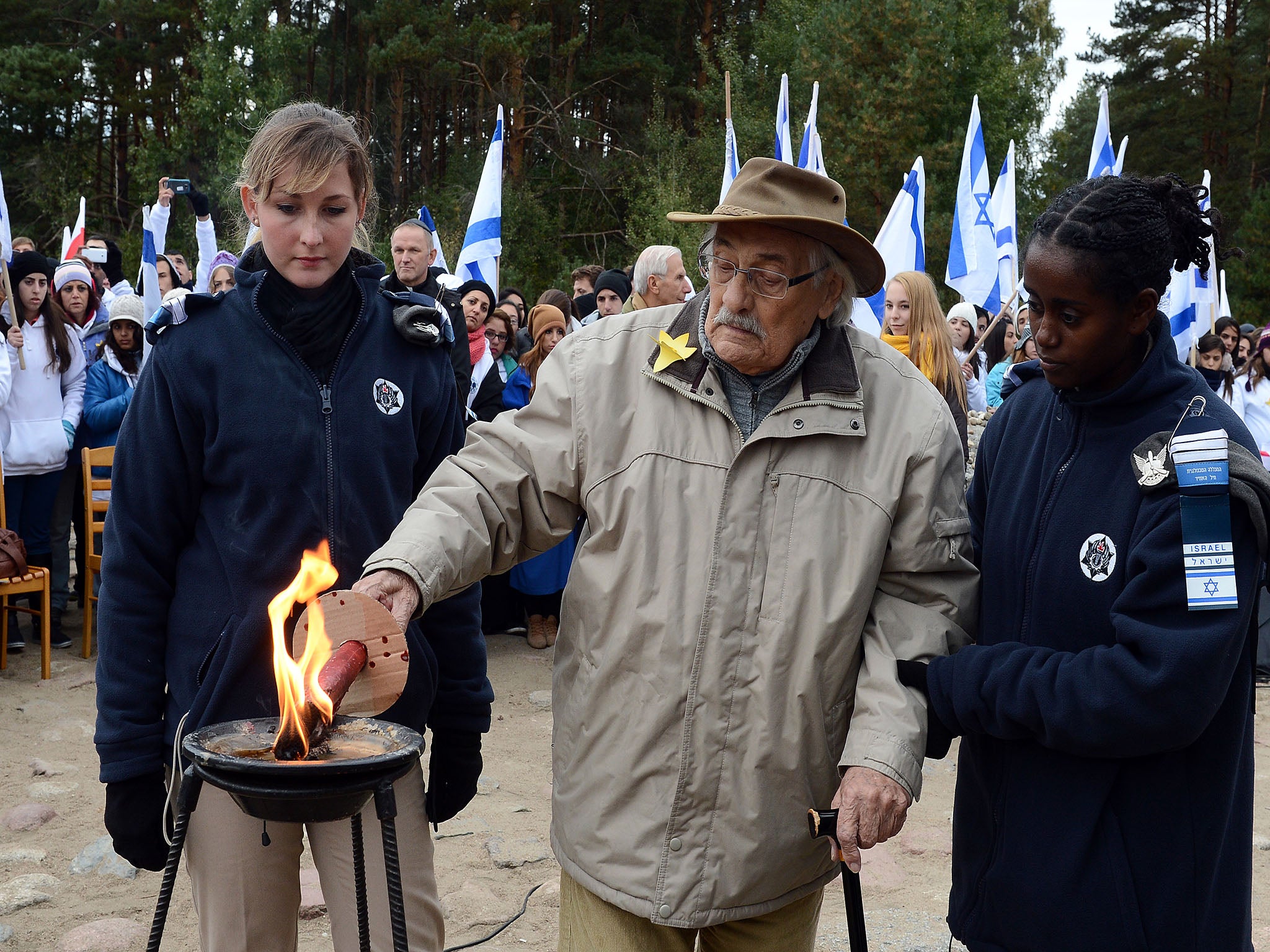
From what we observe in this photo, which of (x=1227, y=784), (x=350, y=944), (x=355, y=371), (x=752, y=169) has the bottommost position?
(x=350, y=944)

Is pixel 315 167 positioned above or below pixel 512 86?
below

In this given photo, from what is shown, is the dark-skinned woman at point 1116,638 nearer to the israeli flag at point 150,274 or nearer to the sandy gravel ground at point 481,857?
the sandy gravel ground at point 481,857

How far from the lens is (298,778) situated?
1.74 m

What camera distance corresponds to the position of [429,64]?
91.2ft

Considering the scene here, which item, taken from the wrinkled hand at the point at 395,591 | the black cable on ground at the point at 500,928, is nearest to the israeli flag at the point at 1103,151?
the black cable on ground at the point at 500,928

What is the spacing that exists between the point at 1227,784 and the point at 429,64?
92.4 feet

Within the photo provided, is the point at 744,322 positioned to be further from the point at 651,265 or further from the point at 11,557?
the point at 11,557

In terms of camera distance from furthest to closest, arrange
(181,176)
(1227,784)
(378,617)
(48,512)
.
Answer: (181,176)
(48,512)
(1227,784)
(378,617)

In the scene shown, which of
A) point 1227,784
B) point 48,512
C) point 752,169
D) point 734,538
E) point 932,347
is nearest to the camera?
point 1227,784

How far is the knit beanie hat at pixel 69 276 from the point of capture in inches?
349

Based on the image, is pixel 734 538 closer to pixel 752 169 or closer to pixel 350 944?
pixel 752 169

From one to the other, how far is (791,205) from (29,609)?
6.01 metres

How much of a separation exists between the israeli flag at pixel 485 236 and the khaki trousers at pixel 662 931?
7.57 meters

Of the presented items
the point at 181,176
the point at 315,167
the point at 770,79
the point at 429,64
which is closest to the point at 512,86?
the point at 429,64
